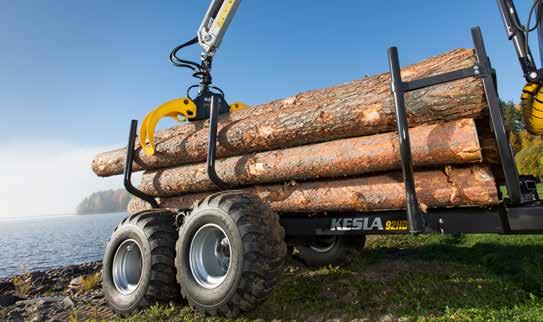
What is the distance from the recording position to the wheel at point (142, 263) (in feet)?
13.7

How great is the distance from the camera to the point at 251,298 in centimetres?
345

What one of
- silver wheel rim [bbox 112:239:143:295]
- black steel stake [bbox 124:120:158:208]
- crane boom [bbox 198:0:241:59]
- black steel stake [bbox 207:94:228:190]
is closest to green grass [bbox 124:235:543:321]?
silver wheel rim [bbox 112:239:143:295]

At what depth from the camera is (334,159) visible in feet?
13.4

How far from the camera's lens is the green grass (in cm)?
351

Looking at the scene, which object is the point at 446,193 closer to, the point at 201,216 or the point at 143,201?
the point at 201,216

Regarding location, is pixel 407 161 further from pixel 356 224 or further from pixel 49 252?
pixel 49 252

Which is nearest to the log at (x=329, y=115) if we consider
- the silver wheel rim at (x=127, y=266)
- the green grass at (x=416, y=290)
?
the silver wheel rim at (x=127, y=266)

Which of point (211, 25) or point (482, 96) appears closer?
point (482, 96)

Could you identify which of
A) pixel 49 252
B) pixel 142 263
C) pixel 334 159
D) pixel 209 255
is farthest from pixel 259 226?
pixel 49 252

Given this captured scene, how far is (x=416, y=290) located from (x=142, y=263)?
3451 millimetres

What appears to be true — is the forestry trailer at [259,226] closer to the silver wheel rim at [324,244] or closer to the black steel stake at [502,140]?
the black steel stake at [502,140]

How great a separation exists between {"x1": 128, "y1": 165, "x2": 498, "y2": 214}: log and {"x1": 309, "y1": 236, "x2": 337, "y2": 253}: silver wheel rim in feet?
5.65

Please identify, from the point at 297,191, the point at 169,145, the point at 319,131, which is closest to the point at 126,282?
the point at 169,145

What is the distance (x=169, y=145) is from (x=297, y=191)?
8.17 ft
